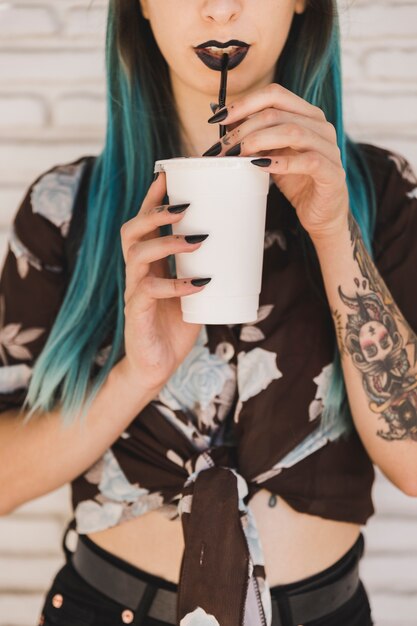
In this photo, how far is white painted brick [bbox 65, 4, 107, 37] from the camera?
177 cm

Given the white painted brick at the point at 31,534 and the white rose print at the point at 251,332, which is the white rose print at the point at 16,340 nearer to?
the white rose print at the point at 251,332

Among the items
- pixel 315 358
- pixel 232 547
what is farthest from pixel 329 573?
pixel 315 358

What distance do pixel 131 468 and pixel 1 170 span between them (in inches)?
33.8

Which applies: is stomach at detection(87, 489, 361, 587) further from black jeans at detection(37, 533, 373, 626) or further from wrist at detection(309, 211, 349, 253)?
wrist at detection(309, 211, 349, 253)

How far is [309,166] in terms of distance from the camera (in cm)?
95

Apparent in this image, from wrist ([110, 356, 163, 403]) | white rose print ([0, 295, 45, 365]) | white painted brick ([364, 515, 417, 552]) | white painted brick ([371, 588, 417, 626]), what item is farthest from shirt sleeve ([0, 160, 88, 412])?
white painted brick ([371, 588, 417, 626])

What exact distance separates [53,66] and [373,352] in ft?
3.39

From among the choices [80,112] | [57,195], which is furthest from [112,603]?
[80,112]

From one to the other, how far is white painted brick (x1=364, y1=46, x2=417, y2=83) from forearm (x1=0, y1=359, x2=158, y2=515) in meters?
0.95

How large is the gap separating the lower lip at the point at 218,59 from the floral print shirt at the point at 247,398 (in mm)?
276

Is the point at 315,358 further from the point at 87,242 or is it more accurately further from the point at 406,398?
the point at 87,242

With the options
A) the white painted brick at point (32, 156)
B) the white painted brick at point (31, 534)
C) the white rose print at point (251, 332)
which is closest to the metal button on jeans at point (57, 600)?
the white rose print at point (251, 332)

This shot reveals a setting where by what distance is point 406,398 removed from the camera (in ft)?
3.91

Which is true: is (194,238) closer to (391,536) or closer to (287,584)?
(287,584)
